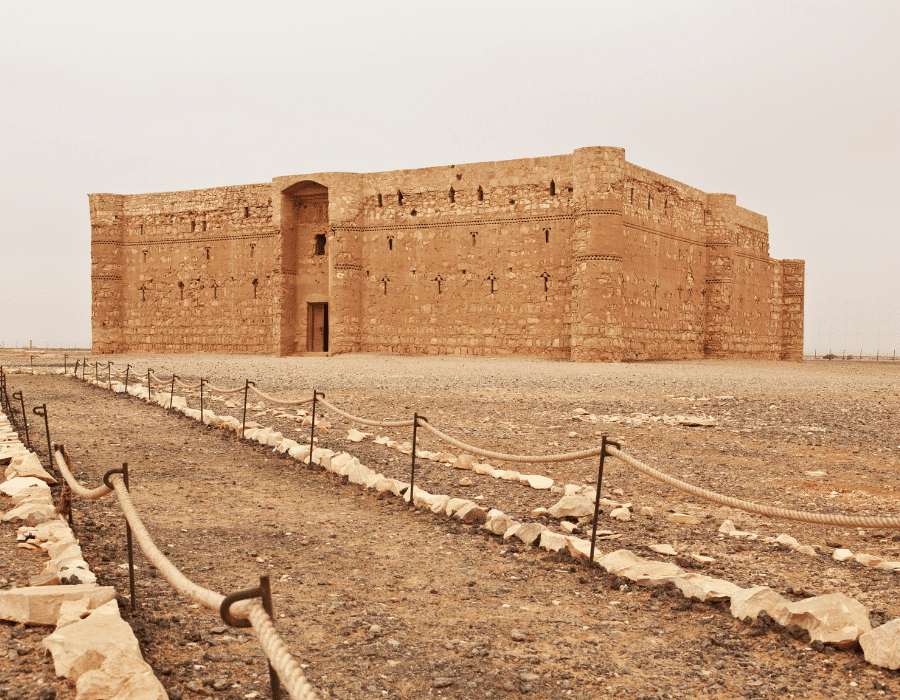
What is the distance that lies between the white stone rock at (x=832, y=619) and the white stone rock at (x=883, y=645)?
0.08 meters

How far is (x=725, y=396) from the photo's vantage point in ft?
44.6

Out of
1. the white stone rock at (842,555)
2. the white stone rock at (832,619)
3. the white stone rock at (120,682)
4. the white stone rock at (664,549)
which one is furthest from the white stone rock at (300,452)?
the white stone rock at (832,619)

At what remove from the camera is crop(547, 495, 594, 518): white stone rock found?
19.2ft

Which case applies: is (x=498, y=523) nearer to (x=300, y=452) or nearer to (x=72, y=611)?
(x=72, y=611)

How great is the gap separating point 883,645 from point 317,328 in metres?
25.7

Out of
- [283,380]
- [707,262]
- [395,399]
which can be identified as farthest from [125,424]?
[707,262]

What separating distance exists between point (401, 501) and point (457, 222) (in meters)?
18.9

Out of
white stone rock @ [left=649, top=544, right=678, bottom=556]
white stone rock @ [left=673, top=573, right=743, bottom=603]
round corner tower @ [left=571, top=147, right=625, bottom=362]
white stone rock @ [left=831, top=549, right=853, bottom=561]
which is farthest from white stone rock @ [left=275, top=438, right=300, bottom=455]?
round corner tower @ [left=571, top=147, right=625, bottom=362]

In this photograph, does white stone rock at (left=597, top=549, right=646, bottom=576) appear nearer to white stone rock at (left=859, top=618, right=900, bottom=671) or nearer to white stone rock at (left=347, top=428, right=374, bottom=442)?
white stone rock at (left=859, top=618, right=900, bottom=671)

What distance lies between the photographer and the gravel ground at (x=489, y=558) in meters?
3.30

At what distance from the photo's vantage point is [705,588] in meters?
4.08

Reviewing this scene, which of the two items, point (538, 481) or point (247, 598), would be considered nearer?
point (247, 598)

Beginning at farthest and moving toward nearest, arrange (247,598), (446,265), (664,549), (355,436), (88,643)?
(446,265) < (355,436) < (664,549) < (88,643) < (247,598)

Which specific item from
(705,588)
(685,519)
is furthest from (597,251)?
(705,588)
